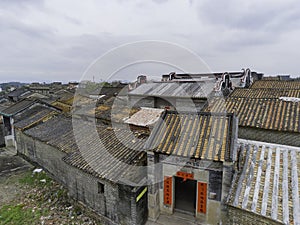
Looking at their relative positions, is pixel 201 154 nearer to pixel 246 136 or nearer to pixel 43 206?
pixel 246 136

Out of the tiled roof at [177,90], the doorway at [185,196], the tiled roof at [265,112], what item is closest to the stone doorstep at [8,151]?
the tiled roof at [177,90]

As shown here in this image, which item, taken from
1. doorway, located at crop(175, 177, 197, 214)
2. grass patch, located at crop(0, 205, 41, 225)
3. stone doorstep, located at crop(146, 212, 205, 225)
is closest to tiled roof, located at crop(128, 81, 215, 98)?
doorway, located at crop(175, 177, 197, 214)

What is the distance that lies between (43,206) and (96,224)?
3288mm

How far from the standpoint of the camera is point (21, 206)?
32.2 feet

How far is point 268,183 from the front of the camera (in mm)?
6387

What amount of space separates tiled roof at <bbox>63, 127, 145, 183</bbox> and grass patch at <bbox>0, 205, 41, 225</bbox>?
282 cm

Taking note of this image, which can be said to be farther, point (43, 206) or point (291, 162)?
point (43, 206)

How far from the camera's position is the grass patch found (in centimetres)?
872

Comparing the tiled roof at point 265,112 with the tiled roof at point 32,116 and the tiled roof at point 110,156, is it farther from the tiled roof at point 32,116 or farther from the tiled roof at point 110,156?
the tiled roof at point 32,116

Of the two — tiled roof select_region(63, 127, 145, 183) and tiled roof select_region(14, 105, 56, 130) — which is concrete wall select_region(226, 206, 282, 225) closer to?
Answer: tiled roof select_region(63, 127, 145, 183)

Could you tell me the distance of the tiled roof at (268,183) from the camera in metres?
5.54

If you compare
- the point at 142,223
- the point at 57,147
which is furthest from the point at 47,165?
the point at 142,223

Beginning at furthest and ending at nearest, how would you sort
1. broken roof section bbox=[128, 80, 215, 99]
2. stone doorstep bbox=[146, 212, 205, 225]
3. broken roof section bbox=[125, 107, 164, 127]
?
broken roof section bbox=[128, 80, 215, 99] < broken roof section bbox=[125, 107, 164, 127] < stone doorstep bbox=[146, 212, 205, 225]

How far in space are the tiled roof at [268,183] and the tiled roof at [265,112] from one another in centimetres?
364
